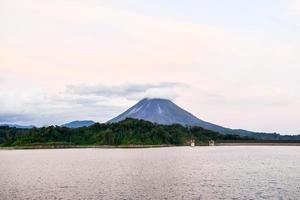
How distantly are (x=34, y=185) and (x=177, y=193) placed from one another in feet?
91.3

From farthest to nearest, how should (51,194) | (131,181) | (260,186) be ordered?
(131,181), (260,186), (51,194)

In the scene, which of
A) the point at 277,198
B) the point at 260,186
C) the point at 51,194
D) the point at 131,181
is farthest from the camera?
the point at 131,181

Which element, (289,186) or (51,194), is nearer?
(51,194)

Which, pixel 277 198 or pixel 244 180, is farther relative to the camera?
pixel 244 180

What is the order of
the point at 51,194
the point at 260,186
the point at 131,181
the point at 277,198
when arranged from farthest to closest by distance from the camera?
the point at 131,181 < the point at 260,186 < the point at 51,194 < the point at 277,198

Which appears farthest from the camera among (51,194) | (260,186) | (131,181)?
(131,181)

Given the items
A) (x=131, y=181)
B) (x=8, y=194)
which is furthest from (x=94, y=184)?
(x=8, y=194)

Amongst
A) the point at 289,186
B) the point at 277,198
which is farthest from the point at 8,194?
the point at 289,186

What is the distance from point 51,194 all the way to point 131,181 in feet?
72.6

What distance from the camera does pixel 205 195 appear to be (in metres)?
64.0

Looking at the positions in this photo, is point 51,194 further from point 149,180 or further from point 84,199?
point 149,180

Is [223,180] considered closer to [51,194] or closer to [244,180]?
[244,180]

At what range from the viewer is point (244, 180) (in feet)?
282

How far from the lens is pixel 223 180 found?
86312 millimetres
